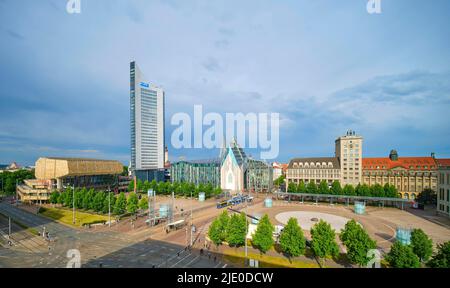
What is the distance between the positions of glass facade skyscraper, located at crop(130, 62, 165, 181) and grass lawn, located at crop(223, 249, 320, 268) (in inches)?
4854

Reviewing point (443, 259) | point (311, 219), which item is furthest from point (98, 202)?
point (443, 259)

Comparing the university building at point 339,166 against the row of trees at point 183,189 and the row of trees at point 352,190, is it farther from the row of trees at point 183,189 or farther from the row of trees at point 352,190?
the row of trees at point 183,189

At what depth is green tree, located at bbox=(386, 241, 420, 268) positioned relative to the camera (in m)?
24.7

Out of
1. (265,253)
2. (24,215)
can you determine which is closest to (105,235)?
(265,253)

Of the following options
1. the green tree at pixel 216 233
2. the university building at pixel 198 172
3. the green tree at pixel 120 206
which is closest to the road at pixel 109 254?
the green tree at pixel 216 233

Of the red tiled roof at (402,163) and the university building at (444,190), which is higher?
the red tiled roof at (402,163)

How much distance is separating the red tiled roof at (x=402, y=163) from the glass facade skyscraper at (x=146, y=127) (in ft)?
408

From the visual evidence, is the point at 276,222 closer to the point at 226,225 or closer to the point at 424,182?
the point at 226,225

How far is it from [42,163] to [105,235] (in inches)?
3040

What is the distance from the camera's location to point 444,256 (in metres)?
22.6

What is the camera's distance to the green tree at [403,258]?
24.7 meters

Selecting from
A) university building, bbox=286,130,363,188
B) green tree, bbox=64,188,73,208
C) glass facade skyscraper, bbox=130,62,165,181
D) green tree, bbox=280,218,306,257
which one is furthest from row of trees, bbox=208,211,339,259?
glass facade skyscraper, bbox=130,62,165,181

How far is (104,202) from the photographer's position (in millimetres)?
63406

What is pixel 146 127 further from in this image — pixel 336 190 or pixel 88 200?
pixel 336 190
